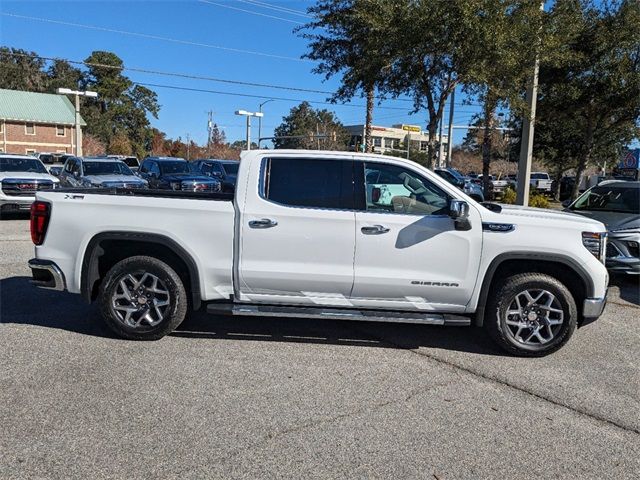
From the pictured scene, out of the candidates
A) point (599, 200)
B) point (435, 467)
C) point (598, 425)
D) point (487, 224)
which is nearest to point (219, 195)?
point (487, 224)

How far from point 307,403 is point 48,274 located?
114 inches

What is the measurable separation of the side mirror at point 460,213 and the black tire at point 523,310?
68 centimetres

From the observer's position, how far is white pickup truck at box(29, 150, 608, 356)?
5094 mm

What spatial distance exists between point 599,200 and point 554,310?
560 cm

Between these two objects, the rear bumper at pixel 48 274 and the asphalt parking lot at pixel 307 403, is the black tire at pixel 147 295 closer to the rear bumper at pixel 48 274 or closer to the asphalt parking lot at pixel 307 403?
the asphalt parking lot at pixel 307 403

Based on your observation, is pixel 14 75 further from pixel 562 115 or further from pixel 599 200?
pixel 599 200

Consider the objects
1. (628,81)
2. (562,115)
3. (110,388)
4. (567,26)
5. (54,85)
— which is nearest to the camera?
(110,388)

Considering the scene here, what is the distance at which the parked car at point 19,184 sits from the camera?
1447 centimetres

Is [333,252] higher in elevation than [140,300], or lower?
higher

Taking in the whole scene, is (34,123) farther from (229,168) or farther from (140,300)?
(140,300)

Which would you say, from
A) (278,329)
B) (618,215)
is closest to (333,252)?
(278,329)

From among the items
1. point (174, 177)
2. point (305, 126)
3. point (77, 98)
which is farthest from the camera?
point (305, 126)

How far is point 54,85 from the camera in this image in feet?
284

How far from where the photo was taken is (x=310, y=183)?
17.4 ft
